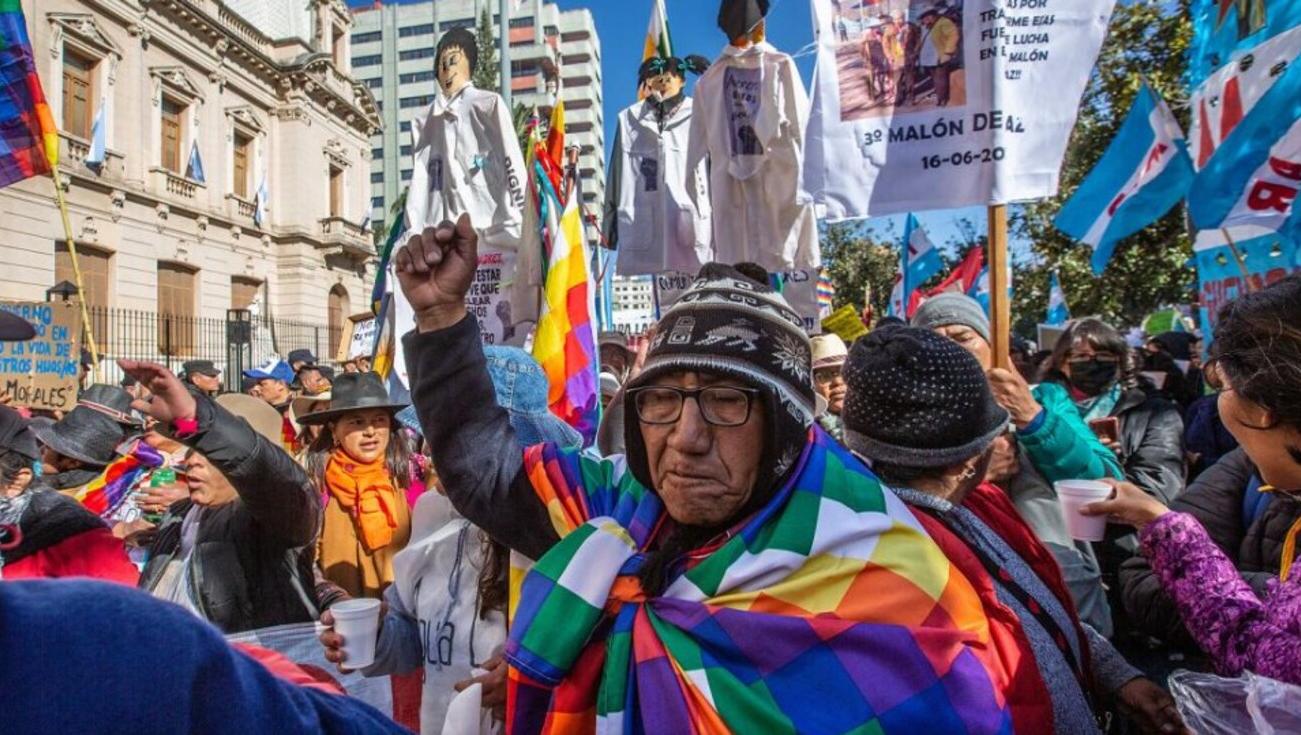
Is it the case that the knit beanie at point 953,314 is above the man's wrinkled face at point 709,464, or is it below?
above

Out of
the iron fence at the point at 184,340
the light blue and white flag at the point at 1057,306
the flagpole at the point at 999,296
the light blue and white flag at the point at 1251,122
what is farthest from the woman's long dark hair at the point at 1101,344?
the iron fence at the point at 184,340

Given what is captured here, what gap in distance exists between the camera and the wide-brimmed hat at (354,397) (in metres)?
3.77

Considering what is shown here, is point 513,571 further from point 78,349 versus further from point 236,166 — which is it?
point 236,166

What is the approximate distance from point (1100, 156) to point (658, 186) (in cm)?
581

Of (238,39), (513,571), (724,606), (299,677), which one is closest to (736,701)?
(724,606)

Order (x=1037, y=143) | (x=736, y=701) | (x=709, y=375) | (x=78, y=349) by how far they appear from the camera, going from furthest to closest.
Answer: (x=78, y=349), (x=1037, y=143), (x=709, y=375), (x=736, y=701)

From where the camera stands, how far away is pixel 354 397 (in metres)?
3.80

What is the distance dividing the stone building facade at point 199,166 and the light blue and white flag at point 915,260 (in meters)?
16.6

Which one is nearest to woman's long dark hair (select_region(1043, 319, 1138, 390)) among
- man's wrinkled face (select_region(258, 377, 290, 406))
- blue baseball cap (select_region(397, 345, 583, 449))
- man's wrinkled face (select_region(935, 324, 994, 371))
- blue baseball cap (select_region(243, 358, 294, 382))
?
man's wrinkled face (select_region(935, 324, 994, 371))

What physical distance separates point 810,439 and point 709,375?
245 mm

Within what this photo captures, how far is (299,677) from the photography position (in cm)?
100

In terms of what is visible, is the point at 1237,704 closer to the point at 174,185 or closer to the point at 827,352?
the point at 827,352

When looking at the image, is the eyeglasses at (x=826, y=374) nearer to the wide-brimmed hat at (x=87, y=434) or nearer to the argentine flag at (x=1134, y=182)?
the argentine flag at (x=1134, y=182)

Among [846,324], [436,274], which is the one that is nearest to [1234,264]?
[846,324]
